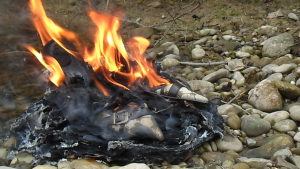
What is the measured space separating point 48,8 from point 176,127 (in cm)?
521

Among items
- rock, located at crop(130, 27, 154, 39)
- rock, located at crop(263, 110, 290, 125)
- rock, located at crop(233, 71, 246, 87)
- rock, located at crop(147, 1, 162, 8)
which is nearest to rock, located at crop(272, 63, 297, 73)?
rock, located at crop(233, 71, 246, 87)

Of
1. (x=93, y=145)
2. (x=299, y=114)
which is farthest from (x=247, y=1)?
(x=93, y=145)

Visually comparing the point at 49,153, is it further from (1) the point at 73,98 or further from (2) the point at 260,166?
(2) the point at 260,166

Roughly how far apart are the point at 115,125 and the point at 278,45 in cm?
264

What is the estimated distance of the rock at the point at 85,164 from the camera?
2.37m

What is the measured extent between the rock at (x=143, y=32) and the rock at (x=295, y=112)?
3066mm

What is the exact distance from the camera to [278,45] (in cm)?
421

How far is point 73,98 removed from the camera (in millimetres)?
2584

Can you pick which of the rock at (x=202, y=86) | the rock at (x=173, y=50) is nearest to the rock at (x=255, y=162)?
the rock at (x=202, y=86)

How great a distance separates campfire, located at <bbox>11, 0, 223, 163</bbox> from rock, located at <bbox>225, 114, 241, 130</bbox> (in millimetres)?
231

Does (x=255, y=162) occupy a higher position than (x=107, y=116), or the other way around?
(x=107, y=116)

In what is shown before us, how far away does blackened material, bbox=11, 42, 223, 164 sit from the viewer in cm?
243

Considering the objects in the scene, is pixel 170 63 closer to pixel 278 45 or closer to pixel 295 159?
pixel 278 45

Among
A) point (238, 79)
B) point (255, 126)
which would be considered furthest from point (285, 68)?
point (255, 126)
